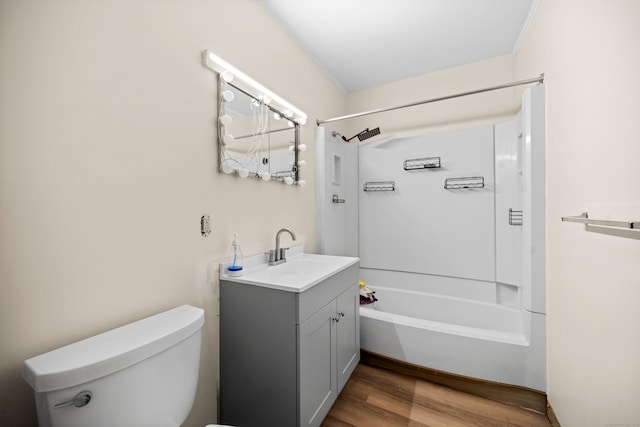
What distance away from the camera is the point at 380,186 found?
2684 mm

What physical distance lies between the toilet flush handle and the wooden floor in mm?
1203

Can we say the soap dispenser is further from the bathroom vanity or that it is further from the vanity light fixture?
the vanity light fixture

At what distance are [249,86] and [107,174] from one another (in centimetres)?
94

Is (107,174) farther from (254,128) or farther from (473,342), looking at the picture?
(473,342)

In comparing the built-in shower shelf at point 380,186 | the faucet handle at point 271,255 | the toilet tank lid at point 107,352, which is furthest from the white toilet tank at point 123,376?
the built-in shower shelf at point 380,186

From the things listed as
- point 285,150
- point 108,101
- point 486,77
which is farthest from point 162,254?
point 486,77

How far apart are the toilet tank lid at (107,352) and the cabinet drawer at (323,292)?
1.38 feet

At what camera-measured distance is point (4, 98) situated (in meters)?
0.71

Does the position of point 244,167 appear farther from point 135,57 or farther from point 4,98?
point 4,98

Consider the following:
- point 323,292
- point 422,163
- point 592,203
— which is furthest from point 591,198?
point 422,163

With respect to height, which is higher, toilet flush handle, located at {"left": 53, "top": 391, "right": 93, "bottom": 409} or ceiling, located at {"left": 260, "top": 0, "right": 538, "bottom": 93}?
ceiling, located at {"left": 260, "top": 0, "right": 538, "bottom": 93}

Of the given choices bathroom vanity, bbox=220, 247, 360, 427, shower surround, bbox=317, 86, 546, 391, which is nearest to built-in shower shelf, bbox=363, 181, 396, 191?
shower surround, bbox=317, 86, 546, 391

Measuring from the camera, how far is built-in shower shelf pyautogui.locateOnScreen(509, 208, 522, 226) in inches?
81.6

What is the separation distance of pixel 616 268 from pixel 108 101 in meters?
1.91
